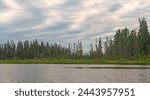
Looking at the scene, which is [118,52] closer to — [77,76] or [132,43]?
[132,43]

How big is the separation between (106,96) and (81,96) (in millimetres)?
2094

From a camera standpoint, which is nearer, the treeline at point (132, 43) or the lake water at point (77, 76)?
the lake water at point (77, 76)

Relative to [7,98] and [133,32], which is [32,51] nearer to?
[133,32]

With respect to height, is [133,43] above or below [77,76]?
above

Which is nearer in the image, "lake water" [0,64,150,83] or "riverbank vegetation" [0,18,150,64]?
"lake water" [0,64,150,83]

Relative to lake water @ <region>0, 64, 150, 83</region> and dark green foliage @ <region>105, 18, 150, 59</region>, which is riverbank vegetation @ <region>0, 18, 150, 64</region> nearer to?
dark green foliage @ <region>105, 18, 150, 59</region>

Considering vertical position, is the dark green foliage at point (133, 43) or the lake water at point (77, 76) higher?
the dark green foliage at point (133, 43)

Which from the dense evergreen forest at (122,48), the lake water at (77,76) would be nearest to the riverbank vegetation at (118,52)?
the dense evergreen forest at (122,48)

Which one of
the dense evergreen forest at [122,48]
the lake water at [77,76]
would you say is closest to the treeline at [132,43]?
the dense evergreen forest at [122,48]

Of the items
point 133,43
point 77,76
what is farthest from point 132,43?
point 77,76

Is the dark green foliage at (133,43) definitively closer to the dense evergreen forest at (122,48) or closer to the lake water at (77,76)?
the dense evergreen forest at (122,48)

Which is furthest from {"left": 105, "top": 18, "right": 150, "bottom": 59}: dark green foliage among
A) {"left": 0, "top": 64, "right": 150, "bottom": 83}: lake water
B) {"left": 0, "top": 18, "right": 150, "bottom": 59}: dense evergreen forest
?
{"left": 0, "top": 64, "right": 150, "bottom": 83}: lake water

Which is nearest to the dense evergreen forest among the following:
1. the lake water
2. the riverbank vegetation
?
the riverbank vegetation

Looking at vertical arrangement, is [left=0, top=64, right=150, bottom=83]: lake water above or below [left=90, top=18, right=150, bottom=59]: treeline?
below
